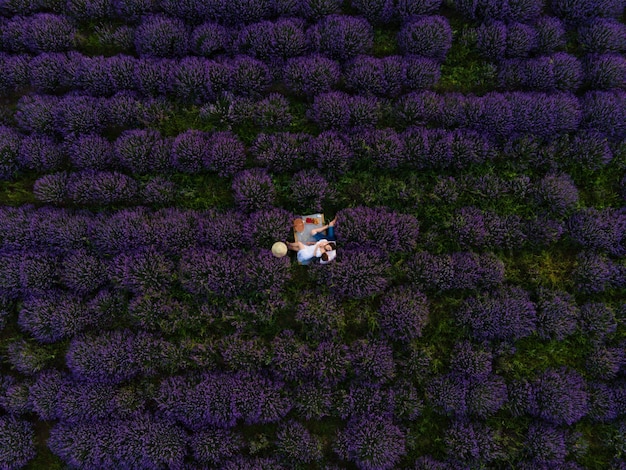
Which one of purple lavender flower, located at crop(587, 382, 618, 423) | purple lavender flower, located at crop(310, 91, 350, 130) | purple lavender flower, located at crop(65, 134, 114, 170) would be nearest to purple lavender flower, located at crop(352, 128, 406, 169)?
purple lavender flower, located at crop(310, 91, 350, 130)

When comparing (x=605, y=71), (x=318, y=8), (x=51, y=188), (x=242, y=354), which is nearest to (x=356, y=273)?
(x=242, y=354)

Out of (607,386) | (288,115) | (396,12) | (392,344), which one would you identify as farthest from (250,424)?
(396,12)

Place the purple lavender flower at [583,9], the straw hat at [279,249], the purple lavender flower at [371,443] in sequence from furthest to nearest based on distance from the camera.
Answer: the purple lavender flower at [583,9], the straw hat at [279,249], the purple lavender flower at [371,443]

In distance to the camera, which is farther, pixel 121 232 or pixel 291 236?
pixel 291 236

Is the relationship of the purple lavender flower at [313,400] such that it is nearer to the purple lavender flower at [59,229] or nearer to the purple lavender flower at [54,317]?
the purple lavender flower at [54,317]

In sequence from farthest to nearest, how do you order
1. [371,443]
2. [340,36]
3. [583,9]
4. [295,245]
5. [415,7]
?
[583,9] → [415,7] → [340,36] → [295,245] → [371,443]

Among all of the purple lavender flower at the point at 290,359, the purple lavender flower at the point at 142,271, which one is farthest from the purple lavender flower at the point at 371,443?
the purple lavender flower at the point at 142,271

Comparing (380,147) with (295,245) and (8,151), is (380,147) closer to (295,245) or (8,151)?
(295,245)
